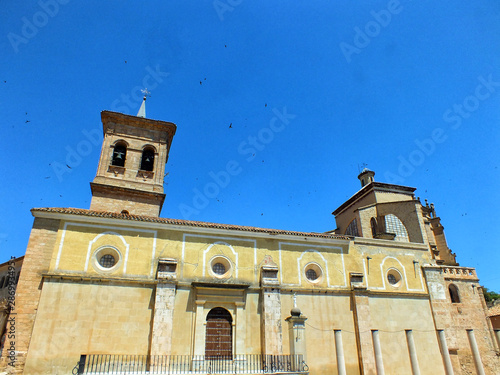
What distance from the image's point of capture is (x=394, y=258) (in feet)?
65.4

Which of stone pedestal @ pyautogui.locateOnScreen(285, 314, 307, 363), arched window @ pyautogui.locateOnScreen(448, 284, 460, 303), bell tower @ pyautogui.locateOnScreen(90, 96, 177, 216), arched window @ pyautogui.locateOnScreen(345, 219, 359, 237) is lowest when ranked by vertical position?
stone pedestal @ pyautogui.locateOnScreen(285, 314, 307, 363)

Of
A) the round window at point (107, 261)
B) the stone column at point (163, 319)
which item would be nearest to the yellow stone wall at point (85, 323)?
the stone column at point (163, 319)

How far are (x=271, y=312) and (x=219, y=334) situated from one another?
2.60m

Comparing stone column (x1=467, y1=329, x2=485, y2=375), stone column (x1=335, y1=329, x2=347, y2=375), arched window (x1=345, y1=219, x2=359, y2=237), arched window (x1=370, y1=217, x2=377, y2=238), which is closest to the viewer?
stone column (x1=335, y1=329, x2=347, y2=375)

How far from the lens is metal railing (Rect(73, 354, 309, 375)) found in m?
13.1

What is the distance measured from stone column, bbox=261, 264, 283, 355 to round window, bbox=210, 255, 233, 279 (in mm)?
1727

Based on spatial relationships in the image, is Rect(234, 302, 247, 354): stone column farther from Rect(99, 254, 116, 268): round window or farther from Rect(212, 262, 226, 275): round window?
Rect(99, 254, 116, 268): round window

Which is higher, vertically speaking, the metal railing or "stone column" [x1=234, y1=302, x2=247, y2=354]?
"stone column" [x1=234, y1=302, x2=247, y2=354]

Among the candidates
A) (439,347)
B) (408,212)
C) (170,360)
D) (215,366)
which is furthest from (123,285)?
(408,212)

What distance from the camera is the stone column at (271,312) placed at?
15.2m

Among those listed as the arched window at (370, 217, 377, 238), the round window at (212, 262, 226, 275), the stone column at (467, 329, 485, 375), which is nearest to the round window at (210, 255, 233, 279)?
the round window at (212, 262, 226, 275)

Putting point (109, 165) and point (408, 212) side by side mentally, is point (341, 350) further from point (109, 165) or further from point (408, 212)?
point (109, 165)

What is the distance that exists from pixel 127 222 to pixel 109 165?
833 centimetres

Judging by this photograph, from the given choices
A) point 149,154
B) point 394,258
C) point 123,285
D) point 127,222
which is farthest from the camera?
point 149,154
